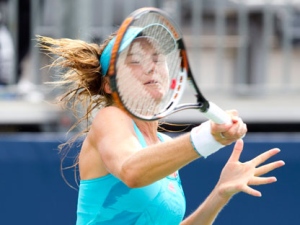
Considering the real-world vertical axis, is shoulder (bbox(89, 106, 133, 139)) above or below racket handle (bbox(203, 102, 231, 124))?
below

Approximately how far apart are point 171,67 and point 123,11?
157 inches

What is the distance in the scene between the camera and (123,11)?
689 centimetres

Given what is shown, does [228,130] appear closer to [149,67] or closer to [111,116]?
[149,67]

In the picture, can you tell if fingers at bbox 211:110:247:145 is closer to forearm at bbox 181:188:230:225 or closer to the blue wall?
forearm at bbox 181:188:230:225

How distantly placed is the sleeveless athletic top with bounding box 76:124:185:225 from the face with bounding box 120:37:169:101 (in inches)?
12.4

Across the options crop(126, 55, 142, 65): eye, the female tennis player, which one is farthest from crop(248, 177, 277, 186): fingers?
crop(126, 55, 142, 65): eye

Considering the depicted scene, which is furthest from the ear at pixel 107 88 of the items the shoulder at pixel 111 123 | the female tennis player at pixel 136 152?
the shoulder at pixel 111 123

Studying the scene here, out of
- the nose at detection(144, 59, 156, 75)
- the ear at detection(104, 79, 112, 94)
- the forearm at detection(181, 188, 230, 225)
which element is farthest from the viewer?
the forearm at detection(181, 188, 230, 225)

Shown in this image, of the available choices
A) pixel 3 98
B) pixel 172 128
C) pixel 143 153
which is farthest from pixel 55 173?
pixel 143 153

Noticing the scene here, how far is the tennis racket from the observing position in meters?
2.71

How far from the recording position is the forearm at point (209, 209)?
357 cm

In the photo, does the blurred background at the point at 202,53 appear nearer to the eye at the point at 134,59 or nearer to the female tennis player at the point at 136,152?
the female tennis player at the point at 136,152

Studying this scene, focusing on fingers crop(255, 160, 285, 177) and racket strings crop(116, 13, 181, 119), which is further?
fingers crop(255, 160, 285, 177)

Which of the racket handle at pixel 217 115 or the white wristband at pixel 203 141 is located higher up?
the racket handle at pixel 217 115
